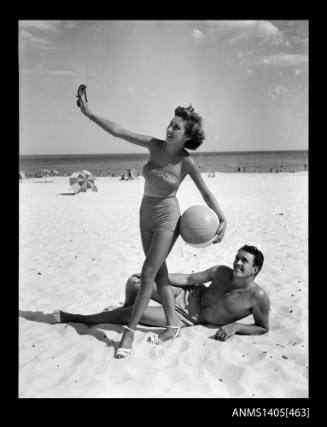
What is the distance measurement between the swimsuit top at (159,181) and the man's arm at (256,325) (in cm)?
119

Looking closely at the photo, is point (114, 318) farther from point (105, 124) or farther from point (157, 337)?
point (105, 124)

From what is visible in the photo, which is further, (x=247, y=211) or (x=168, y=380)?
(x=247, y=211)

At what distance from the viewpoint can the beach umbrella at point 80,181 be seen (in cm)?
1467

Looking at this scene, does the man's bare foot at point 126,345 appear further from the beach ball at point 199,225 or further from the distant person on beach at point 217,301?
the beach ball at point 199,225

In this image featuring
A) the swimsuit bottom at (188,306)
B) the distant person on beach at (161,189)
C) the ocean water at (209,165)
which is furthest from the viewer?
the ocean water at (209,165)

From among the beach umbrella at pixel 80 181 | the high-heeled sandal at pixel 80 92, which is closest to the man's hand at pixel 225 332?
the high-heeled sandal at pixel 80 92

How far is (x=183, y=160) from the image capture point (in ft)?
12.5

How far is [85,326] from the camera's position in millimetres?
4234

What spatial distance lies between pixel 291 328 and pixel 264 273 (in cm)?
163

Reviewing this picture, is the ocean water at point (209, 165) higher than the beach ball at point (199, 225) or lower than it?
higher

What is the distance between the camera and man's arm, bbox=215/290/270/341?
12.6 feet

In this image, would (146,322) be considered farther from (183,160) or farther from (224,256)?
(224,256)

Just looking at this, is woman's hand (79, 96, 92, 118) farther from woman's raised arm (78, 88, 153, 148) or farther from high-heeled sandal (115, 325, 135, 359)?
high-heeled sandal (115, 325, 135, 359)

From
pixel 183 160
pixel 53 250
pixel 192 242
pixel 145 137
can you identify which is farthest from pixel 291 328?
pixel 53 250
